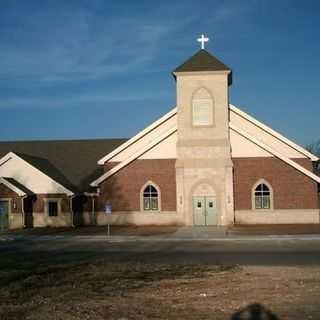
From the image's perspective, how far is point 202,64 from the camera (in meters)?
40.7

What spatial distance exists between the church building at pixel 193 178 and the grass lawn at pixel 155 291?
2077 centimetres

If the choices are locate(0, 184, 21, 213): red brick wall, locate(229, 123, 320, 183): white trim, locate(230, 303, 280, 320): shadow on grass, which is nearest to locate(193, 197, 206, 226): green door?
locate(229, 123, 320, 183): white trim

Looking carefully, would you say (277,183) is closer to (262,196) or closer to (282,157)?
(262,196)

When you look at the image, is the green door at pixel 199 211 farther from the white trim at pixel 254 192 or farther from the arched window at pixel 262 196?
the arched window at pixel 262 196

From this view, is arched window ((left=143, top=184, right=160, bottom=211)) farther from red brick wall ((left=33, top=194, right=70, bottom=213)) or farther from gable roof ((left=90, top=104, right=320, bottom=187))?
red brick wall ((left=33, top=194, right=70, bottom=213))

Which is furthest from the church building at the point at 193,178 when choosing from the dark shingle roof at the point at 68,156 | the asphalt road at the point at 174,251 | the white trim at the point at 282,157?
the asphalt road at the point at 174,251

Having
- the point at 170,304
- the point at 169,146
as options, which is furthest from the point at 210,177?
the point at 170,304

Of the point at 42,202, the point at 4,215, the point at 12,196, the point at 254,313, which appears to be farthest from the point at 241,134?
the point at 254,313

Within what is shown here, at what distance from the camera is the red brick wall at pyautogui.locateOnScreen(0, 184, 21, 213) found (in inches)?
1591

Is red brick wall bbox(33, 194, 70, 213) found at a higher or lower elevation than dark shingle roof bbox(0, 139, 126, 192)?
lower

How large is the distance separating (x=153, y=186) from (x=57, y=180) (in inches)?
285

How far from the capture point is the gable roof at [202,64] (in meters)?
40.3

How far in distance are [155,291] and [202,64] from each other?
1143 inches

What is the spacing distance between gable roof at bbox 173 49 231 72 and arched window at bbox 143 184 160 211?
7912 mm
